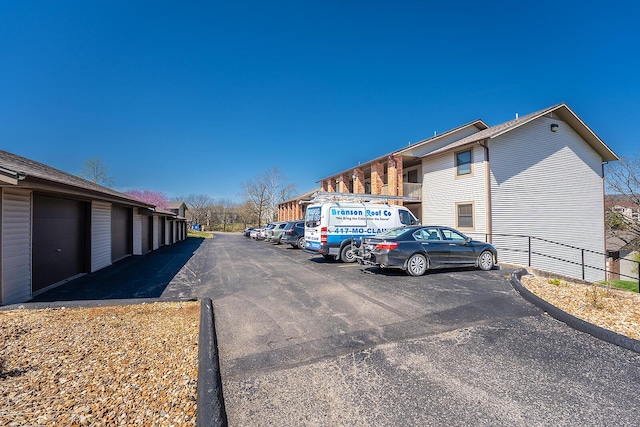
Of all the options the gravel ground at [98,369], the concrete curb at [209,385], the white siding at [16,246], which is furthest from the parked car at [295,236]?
the concrete curb at [209,385]

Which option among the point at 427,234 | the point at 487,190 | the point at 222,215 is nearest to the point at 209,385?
the point at 427,234

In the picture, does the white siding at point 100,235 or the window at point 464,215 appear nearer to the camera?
the white siding at point 100,235

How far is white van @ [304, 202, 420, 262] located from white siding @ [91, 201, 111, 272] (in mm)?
7761

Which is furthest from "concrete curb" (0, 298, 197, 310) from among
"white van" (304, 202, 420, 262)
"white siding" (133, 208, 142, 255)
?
"white siding" (133, 208, 142, 255)

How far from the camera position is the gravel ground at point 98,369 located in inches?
97.4

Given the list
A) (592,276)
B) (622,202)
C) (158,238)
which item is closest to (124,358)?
(158,238)

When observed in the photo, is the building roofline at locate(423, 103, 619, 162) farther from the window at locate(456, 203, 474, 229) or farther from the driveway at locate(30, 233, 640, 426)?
the driveway at locate(30, 233, 640, 426)

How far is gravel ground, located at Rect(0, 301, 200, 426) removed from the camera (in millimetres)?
2475

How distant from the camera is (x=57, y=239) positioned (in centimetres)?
820

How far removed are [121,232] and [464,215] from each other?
17.4 metres

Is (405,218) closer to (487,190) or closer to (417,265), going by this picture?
(417,265)

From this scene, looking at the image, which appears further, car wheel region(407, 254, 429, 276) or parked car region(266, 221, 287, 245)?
parked car region(266, 221, 287, 245)

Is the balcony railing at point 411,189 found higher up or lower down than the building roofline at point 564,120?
lower down

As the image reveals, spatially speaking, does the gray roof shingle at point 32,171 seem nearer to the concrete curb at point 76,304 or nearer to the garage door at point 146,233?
the concrete curb at point 76,304
